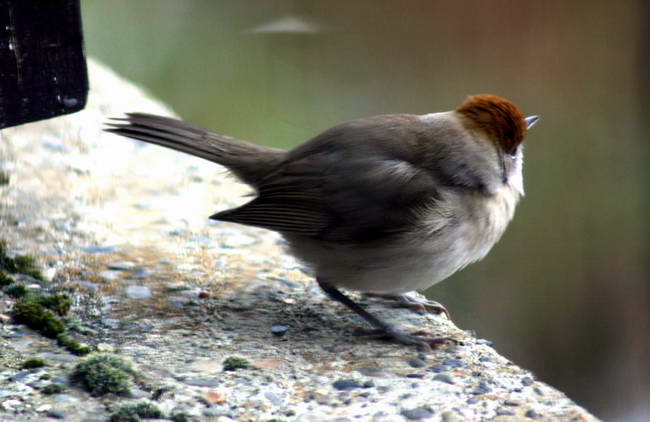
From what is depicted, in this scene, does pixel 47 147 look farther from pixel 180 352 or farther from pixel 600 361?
pixel 600 361

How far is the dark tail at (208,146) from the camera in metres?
3.54

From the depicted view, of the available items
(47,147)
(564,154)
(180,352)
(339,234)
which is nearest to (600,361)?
(564,154)

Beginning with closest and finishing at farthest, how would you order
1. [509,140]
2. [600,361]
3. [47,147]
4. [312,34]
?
[509,140] < [47,147] < [600,361] < [312,34]

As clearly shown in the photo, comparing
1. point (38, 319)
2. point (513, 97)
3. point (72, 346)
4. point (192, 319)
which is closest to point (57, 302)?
point (38, 319)

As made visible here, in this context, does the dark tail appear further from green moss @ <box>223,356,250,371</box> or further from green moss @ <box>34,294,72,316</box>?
green moss @ <box>223,356,250,371</box>

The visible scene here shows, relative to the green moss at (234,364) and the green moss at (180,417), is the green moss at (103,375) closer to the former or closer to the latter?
Answer: the green moss at (180,417)

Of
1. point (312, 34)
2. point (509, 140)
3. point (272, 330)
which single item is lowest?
point (272, 330)

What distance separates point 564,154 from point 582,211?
53 cm

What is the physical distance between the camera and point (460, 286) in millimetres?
4977

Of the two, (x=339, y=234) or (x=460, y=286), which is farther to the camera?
(x=460, y=286)

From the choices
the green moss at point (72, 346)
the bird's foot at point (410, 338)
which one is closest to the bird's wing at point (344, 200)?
the bird's foot at point (410, 338)

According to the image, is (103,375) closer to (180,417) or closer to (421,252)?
(180,417)

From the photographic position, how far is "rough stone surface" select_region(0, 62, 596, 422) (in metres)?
2.59

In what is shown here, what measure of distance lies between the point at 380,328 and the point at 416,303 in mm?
387
